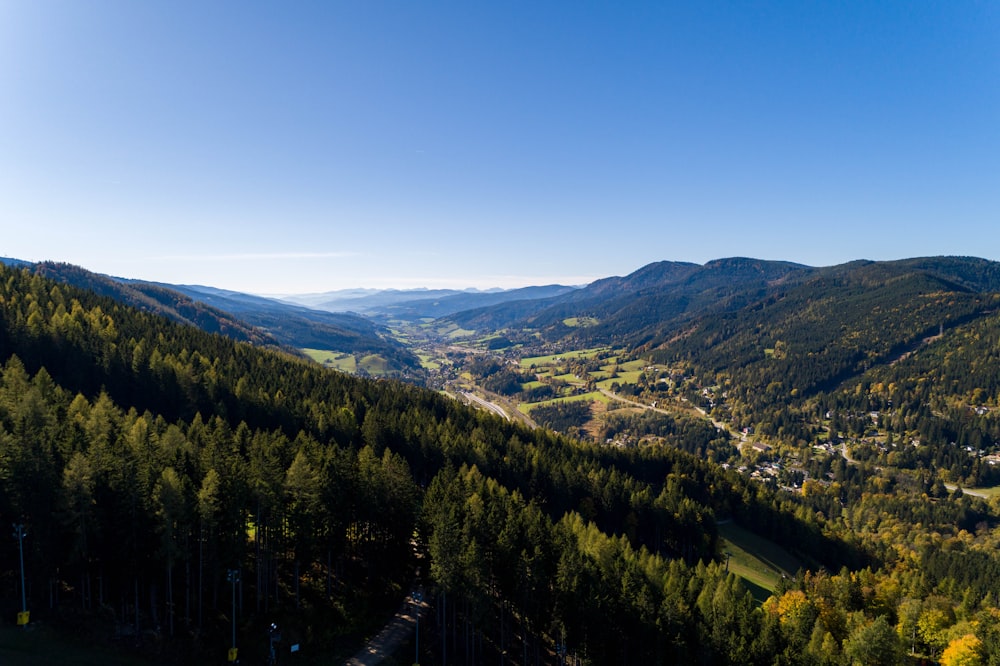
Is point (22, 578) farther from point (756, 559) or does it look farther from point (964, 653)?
point (756, 559)

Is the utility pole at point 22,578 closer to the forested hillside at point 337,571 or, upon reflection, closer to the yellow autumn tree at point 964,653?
the forested hillside at point 337,571

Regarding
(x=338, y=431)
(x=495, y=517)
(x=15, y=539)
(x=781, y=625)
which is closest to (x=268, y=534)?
(x=15, y=539)

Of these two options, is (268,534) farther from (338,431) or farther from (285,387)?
(285,387)

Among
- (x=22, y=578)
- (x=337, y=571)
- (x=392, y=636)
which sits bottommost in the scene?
(x=392, y=636)

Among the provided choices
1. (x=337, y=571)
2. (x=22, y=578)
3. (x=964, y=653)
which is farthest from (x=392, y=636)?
(x=964, y=653)

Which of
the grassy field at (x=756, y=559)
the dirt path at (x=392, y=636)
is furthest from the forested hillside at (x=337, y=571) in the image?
the grassy field at (x=756, y=559)

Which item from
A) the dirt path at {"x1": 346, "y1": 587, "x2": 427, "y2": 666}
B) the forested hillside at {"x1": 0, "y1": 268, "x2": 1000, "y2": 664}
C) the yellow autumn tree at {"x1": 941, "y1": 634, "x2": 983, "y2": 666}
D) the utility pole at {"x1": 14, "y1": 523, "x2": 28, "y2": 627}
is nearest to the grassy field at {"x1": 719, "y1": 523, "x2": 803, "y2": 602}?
the forested hillside at {"x1": 0, "y1": 268, "x2": 1000, "y2": 664}
